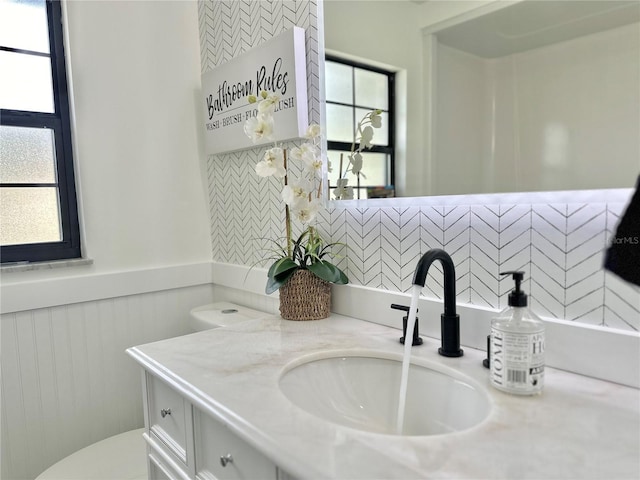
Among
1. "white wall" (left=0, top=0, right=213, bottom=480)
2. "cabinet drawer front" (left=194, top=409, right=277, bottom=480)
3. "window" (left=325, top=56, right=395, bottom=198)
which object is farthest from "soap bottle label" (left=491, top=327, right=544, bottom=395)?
"white wall" (left=0, top=0, right=213, bottom=480)

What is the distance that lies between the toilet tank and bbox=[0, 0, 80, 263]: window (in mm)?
476

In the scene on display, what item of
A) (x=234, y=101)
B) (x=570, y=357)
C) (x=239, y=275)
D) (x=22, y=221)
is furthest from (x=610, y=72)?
(x=22, y=221)

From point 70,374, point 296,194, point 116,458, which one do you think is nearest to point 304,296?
point 296,194

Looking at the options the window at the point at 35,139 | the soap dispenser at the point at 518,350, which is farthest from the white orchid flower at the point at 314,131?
the window at the point at 35,139

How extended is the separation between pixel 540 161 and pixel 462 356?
0.42 m

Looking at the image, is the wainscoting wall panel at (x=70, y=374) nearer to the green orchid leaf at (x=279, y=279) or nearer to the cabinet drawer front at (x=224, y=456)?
the green orchid leaf at (x=279, y=279)

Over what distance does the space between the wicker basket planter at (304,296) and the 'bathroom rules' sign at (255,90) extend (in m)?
0.41

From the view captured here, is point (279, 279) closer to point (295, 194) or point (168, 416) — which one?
point (295, 194)

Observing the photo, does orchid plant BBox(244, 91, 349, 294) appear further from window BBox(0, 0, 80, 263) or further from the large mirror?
window BBox(0, 0, 80, 263)

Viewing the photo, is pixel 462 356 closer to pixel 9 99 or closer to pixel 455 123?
pixel 455 123

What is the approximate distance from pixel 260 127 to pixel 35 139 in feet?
2.77

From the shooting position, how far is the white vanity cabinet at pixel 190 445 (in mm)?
729

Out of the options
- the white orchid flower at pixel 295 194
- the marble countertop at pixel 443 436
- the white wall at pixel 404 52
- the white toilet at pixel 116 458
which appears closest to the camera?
the marble countertop at pixel 443 436

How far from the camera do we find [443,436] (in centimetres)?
62
